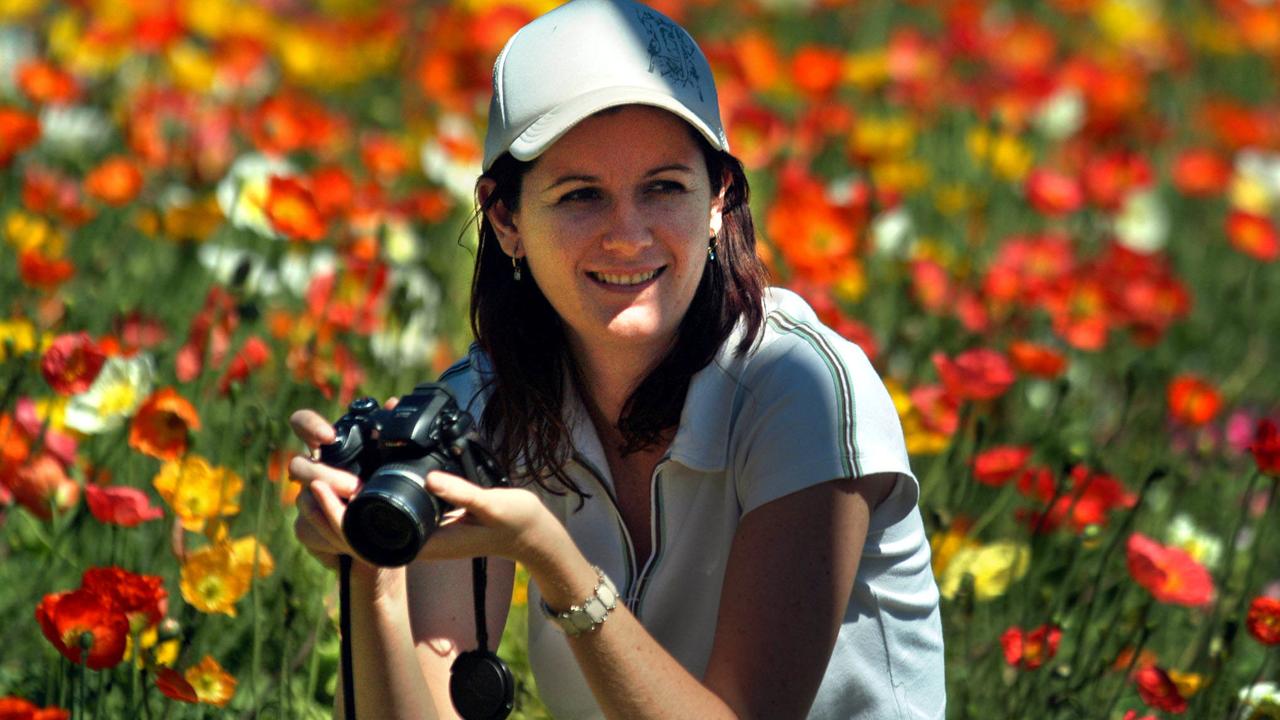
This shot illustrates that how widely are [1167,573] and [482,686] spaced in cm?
92

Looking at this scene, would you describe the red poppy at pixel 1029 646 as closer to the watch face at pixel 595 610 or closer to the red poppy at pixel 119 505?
the watch face at pixel 595 610

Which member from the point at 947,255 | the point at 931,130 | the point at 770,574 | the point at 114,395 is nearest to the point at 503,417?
the point at 770,574

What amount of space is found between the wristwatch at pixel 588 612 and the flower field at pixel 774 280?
0.55m

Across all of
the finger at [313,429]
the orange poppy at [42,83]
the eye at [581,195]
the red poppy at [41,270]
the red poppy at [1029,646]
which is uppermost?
the orange poppy at [42,83]

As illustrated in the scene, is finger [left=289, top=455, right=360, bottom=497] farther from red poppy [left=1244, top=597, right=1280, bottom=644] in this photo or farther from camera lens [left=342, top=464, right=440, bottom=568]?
red poppy [left=1244, top=597, right=1280, bottom=644]

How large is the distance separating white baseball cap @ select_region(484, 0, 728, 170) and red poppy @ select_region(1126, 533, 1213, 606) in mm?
819

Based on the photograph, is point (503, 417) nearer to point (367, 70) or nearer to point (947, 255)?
point (947, 255)

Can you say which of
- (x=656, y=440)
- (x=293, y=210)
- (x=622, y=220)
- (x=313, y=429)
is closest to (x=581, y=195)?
(x=622, y=220)

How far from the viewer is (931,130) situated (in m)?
4.63

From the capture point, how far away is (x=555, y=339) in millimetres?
2029

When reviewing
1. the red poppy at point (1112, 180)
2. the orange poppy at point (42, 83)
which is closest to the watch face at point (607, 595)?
the orange poppy at point (42, 83)

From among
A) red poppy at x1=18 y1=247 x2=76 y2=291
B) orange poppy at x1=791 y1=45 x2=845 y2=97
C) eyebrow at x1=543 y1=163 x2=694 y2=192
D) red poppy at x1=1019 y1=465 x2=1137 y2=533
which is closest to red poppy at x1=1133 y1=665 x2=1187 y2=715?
red poppy at x1=1019 y1=465 x2=1137 y2=533

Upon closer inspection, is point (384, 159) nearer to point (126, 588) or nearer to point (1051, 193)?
point (1051, 193)

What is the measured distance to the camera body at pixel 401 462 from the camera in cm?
150
